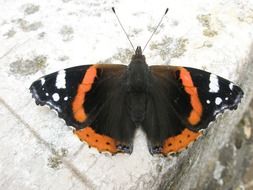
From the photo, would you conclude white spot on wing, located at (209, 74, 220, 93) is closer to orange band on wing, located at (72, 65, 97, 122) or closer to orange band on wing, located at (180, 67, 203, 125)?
orange band on wing, located at (180, 67, 203, 125)

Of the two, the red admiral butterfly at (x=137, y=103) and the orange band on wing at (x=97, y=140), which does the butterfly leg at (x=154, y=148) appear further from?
the orange band on wing at (x=97, y=140)

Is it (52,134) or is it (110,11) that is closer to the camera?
(52,134)

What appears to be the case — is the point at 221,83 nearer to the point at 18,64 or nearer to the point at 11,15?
the point at 18,64

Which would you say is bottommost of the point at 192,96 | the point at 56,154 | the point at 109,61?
the point at 56,154

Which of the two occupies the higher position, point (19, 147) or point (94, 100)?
point (94, 100)

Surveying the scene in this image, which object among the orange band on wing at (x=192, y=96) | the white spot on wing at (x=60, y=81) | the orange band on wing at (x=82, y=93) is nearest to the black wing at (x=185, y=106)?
the orange band on wing at (x=192, y=96)

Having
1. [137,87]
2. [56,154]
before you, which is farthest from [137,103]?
[56,154]

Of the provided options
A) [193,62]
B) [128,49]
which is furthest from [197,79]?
[128,49]

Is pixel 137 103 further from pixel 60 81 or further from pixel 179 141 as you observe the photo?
pixel 60 81
